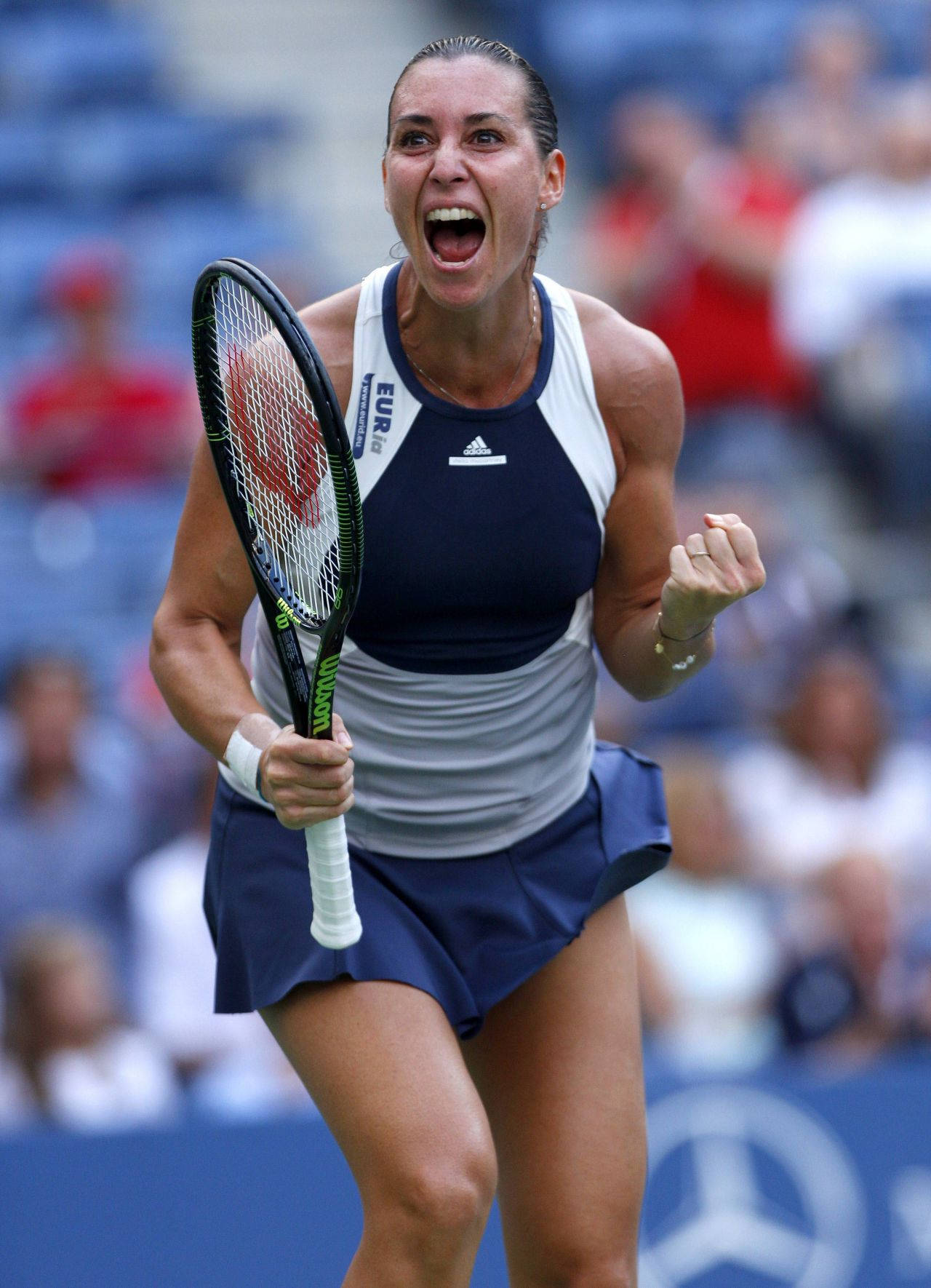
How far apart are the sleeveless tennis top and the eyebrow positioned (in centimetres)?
26

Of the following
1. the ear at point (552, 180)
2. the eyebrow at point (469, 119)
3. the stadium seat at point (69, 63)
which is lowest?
the ear at point (552, 180)

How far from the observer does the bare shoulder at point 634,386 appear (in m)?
2.95

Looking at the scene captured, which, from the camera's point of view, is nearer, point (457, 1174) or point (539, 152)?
point (457, 1174)

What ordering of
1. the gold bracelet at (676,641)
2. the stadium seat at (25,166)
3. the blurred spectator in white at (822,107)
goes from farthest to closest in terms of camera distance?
the stadium seat at (25,166) < the blurred spectator in white at (822,107) < the gold bracelet at (676,641)

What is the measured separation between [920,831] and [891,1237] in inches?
61.9

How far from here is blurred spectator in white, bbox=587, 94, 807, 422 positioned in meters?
7.26

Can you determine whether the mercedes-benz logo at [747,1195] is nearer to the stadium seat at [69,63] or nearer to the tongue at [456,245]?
the tongue at [456,245]

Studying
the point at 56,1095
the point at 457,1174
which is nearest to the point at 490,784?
the point at 457,1174

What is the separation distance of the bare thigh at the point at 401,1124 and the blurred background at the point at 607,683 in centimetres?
196

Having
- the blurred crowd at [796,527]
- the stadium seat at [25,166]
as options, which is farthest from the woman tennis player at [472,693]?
the stadium seat at [25,166]

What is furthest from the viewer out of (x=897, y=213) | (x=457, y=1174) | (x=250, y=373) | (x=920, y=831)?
(x=897, y=213)

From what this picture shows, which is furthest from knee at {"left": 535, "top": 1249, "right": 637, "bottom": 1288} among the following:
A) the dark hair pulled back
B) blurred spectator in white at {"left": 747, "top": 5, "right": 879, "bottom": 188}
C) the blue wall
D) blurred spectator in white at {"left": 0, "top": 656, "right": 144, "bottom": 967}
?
blurred spectator in white at {"left": 747, "top": 5, "right": 879, "bottom": 188}

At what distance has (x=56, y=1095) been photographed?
4.99 metres

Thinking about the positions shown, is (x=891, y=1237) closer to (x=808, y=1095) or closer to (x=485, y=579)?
(x=808, y=1095)
